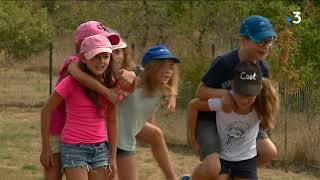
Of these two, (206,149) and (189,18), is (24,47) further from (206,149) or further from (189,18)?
(206,149)

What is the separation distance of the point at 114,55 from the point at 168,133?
783cm

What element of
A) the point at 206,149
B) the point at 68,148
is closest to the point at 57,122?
the point at 68,148

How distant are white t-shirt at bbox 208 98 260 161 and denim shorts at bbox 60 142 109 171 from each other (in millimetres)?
881

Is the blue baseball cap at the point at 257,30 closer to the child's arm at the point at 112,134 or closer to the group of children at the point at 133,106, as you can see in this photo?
the group of children at the point at 133,106

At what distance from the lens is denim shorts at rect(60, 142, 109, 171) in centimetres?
505

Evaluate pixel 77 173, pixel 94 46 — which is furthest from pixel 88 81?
pixel 77 173

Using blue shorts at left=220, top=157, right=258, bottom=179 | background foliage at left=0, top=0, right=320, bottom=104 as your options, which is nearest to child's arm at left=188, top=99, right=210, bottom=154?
blue shorts at left=220, top=157, right=258, bottom=179

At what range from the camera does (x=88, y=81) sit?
16.6ft

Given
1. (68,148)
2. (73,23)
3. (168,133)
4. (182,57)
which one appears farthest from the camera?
(73,23)

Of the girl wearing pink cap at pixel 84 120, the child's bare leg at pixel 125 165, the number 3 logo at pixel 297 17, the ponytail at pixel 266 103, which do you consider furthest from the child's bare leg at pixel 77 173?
the number 3 logo at pixel 297 17

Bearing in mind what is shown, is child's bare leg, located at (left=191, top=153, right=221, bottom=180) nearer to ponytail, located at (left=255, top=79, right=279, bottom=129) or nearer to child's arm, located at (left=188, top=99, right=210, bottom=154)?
child's arm, located at (left=188, top=99, right=210, bottom=154)

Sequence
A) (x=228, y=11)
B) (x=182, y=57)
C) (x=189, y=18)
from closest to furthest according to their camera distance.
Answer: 1. (x=182, y=57)
2. (x=189, y=18)
3. (x=228, y=11)

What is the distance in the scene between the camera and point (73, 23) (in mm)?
25469

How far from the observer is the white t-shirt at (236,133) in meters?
5.46
